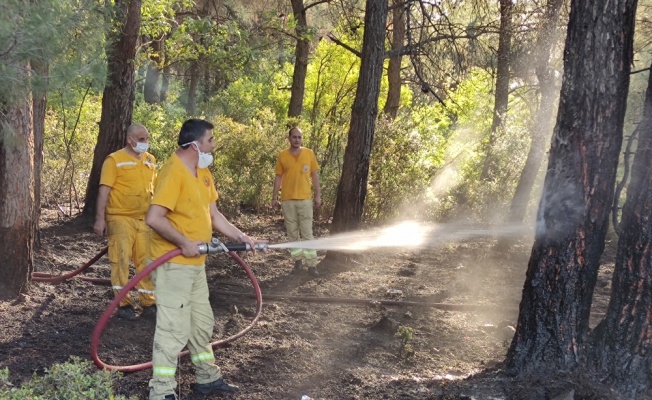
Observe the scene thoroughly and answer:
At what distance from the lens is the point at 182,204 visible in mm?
4594

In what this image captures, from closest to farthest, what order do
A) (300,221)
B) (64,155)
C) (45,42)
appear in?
1. (45,42)
2. (300,221)
3. (64,155)

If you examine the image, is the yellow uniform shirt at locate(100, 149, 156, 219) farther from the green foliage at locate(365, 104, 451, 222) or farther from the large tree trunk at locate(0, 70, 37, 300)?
the green foliage at locate(365, 104, 451, 222)

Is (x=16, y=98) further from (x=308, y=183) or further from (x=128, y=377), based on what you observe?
(x=308, y=183)

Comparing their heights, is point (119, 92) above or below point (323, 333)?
above

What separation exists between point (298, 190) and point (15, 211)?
3.61m

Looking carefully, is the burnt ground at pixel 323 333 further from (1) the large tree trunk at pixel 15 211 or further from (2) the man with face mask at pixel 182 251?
(2) the man with face mask at pixel 182 251

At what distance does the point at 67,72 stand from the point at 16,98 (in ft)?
1.70

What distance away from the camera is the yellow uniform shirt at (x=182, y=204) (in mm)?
4496

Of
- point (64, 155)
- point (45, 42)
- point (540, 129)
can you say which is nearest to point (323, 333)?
point (45, 42)

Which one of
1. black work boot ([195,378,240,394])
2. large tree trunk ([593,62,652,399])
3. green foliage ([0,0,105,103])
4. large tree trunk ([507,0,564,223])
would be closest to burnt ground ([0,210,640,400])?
black work boot ([195,378,240,394])

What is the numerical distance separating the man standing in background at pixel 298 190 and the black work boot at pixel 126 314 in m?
2.96

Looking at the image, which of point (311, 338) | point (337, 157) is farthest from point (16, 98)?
point (337, 157)

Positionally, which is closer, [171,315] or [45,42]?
[171,315]

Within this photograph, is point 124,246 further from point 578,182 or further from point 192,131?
point 578,182
